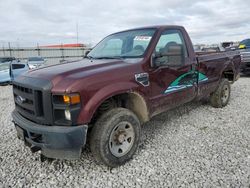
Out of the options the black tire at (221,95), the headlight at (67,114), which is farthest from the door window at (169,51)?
the black tire at (221,95)

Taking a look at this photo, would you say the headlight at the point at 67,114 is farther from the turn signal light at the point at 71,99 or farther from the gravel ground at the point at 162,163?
the gravel ground at the point at 162,163

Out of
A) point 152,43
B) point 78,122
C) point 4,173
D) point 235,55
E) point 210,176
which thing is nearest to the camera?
point 78,122

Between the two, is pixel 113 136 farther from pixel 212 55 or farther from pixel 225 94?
pixel 225 94

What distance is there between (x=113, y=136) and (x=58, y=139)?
75cm

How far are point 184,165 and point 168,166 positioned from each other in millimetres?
224

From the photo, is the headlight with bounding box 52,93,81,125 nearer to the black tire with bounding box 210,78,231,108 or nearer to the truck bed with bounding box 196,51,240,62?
the truck bed with bounding box 196,51,240,62

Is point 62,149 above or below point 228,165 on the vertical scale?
above

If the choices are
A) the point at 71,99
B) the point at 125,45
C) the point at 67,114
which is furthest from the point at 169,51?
the point at 67,114

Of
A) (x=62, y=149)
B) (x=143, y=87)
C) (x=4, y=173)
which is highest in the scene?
(x=143, y=87)

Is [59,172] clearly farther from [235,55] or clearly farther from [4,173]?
[235,55]

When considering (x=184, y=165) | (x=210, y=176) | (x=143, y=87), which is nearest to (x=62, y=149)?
(x=143, y=87)

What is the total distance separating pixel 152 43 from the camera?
10.7 feet

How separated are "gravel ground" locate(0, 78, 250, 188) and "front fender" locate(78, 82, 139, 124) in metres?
0.85

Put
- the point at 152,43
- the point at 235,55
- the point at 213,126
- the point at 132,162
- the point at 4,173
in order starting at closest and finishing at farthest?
1. the point at 4,173
2. the point at 132,162
3. the point at 152,43
4. the point at 213,126
5. the point at 235,55
